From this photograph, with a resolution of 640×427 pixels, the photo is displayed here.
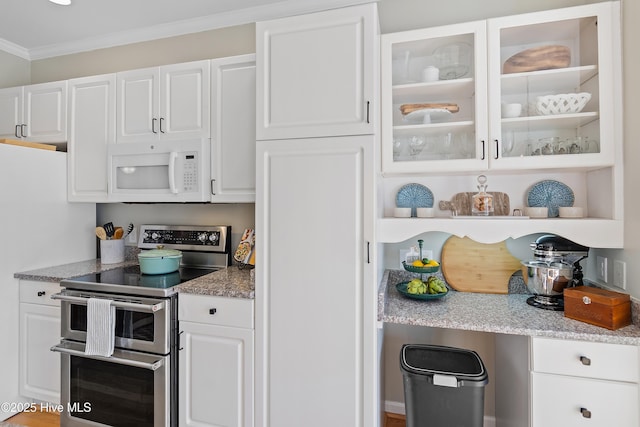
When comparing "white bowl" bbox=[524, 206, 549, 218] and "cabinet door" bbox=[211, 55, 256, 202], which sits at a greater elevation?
"cabinet door" bbox=[211, 55, 256, 202]

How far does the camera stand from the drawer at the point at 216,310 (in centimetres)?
171

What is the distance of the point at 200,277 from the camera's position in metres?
2.03

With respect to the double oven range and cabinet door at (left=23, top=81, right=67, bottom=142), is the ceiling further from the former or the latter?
the double oven range

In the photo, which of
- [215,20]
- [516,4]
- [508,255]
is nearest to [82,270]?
[215,20]

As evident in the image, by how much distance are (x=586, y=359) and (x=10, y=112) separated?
13.1ft

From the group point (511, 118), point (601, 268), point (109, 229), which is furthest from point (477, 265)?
point (109, 229)

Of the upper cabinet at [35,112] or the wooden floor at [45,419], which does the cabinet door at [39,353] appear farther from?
the upper cabinet at [35,112]

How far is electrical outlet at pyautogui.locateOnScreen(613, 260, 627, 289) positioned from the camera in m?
1.54

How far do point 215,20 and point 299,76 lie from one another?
133 centimetres

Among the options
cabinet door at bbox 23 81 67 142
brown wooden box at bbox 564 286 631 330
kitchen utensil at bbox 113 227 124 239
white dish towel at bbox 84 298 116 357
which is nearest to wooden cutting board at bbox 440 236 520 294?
brown wooden box at bbox 564 286 631 330

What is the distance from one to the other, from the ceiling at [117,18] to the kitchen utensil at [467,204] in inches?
58.0

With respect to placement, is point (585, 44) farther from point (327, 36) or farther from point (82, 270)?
point (82, 270)

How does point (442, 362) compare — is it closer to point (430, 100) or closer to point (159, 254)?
point (430, 100)

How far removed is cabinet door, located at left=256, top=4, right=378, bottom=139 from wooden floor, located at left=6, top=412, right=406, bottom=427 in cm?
183
